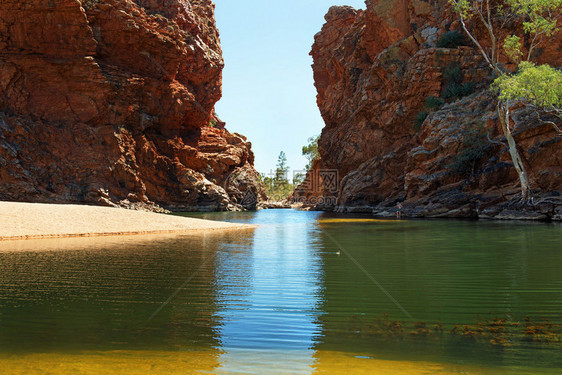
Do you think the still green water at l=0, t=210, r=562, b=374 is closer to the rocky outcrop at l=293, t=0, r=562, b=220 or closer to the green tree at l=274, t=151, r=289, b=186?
the rocky outcrop at l=293, t=0, r=562, b=220

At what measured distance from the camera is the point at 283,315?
6059mm

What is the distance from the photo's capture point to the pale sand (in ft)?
60.5

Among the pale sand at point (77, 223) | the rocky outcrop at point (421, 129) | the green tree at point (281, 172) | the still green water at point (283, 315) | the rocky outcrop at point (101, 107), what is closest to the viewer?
the still green water at point (283, 315)

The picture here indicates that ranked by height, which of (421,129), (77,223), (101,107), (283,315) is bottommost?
(283,315)

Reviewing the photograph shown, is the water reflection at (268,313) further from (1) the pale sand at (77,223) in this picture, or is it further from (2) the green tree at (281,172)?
(2) the green tree at (281,172)

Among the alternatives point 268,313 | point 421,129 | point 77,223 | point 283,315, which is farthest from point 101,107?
point 283,315

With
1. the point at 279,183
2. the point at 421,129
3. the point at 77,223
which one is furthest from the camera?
the point at 279,183

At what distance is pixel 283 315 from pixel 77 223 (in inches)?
716

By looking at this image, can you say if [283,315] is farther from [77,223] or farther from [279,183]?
[279,183]

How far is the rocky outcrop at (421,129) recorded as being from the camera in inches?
1313

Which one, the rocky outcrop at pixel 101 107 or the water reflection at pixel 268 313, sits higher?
the rocky outcrop at pixel 101 107

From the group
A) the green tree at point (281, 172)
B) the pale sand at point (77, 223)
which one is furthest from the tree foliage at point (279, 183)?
the pale sand at point (77, 223)

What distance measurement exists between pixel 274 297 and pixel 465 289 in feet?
12.1

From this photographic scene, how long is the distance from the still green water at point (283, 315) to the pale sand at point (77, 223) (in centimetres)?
707
